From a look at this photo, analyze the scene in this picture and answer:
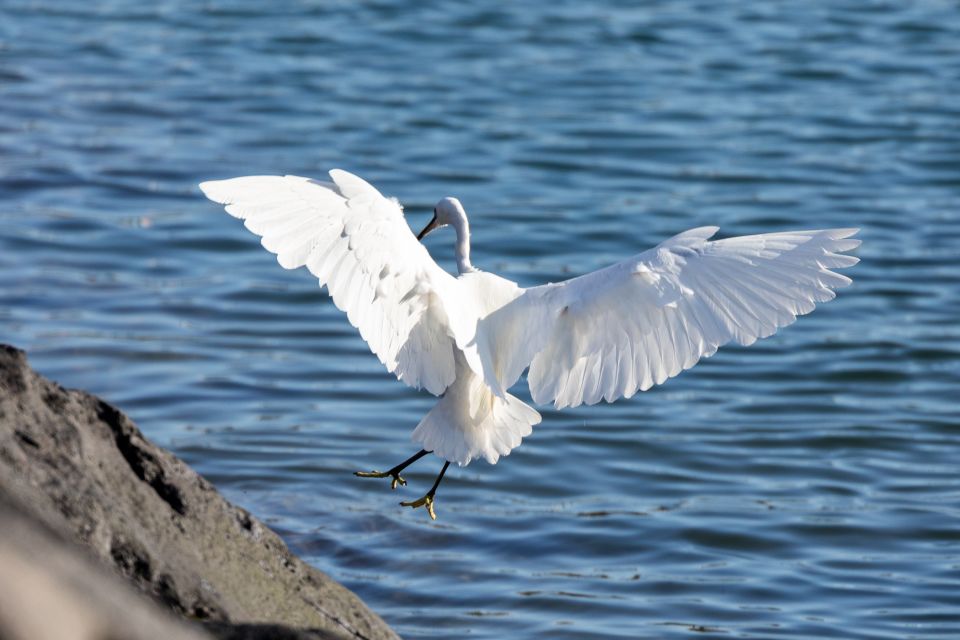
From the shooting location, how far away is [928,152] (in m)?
12.7

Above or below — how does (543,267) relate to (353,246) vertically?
below

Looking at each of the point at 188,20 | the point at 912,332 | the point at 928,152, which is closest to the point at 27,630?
the point at 912,332

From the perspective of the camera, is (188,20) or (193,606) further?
(188,20)

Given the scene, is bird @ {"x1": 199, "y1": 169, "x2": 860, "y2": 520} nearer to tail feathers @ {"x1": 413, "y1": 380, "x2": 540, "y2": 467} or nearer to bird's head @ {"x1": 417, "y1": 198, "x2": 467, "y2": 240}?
tail feathers @ {"x1": 413, "y1": 380, "x2": 540, "y2": 467}

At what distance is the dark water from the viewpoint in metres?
6.43

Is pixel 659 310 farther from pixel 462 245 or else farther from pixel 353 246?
pixel 462 245

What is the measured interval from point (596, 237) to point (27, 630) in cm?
980

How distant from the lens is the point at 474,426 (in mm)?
4988

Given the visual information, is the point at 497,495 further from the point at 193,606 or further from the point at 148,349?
the point at 193,606

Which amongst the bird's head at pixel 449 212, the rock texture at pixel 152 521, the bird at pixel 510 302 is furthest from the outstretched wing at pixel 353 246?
the bird's head at pixel 449 212

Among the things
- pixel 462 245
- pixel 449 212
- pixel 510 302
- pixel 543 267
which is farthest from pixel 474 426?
pixel 543 267

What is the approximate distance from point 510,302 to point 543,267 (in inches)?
205

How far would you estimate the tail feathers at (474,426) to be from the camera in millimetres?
4918

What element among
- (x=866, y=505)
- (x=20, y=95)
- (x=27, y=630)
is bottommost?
(x=866, y=505)
